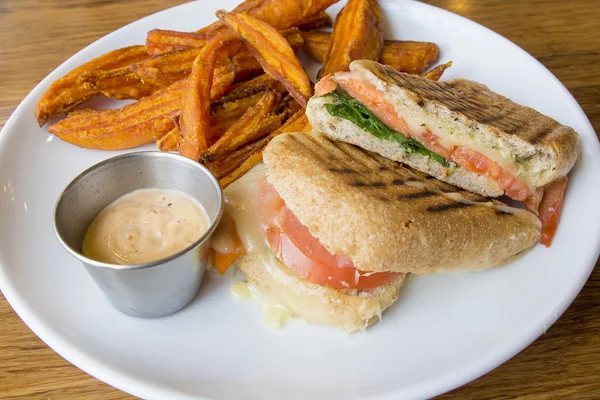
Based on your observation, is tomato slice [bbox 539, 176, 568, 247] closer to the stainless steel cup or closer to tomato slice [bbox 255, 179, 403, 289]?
tomato slice [bbox 255, 179, 403, 289]

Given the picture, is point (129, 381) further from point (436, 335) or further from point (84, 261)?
point (436, 335)

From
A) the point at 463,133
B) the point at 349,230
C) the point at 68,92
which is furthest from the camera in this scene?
the point at 68,92

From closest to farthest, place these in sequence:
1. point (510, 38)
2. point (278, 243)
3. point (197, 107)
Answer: point (278, 243)
point (197, 107)
point (510, 38)

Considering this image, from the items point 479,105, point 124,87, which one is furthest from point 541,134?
point 124,87

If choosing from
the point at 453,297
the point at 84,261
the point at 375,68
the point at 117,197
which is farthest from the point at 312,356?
the point at 375,68

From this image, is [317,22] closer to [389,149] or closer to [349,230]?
[389,149]

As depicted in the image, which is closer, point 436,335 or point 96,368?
point 96,368

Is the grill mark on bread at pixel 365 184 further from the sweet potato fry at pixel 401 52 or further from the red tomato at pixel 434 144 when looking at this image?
the sweet potato fry at pixel 401 52

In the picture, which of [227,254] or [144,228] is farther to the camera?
[227,254]
